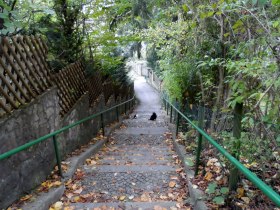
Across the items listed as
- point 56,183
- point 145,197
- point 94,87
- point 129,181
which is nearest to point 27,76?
point 56,183

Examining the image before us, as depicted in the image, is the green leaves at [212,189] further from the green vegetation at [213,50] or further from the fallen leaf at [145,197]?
the fallen leaf at [145,197]

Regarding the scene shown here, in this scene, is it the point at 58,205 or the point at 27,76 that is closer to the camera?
the point at 58,205

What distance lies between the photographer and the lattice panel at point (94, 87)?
6.06m

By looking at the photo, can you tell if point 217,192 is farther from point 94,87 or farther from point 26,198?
point 94,87

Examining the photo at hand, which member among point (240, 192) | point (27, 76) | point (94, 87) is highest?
Answer: point (27, 76)

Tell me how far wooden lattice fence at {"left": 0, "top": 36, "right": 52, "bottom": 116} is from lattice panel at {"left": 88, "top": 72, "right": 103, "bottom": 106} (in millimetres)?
2263

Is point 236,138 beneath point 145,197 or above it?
above

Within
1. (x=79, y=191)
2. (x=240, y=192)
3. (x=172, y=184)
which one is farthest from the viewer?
(x=172, y=184)

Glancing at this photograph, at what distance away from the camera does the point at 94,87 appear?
253 inches

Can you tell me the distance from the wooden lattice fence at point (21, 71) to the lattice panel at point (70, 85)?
43cm

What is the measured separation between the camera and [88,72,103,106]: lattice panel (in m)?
6.06

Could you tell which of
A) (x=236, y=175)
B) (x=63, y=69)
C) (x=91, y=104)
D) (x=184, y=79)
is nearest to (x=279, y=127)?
(x=236, y=175)

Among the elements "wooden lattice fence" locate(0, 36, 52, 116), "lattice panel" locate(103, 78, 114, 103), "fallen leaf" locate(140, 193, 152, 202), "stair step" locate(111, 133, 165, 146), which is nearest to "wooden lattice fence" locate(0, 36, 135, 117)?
"wooden lattice fence" locate(0, 36, 52, 116)

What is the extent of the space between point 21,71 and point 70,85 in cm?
163
